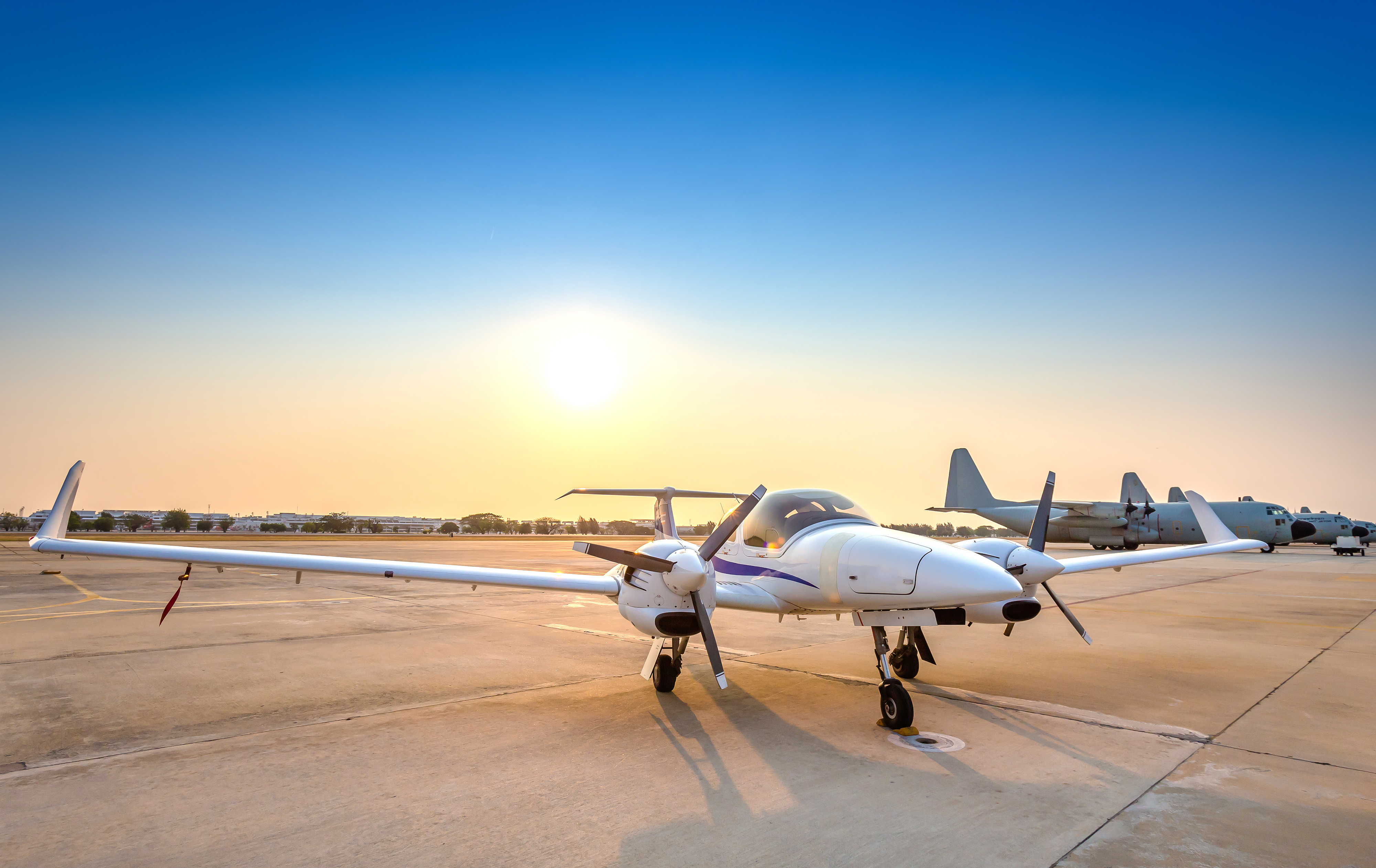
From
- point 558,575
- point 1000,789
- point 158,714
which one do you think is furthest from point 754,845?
point 158,714

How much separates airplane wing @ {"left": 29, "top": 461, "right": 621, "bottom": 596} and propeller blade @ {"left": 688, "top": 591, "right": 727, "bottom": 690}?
102 cm

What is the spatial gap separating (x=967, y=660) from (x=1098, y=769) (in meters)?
5.33

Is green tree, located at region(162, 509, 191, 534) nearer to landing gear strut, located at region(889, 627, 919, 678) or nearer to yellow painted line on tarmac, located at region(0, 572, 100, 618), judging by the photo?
yellow painted line on tarmac, located at region(0, 572, 100, 618)

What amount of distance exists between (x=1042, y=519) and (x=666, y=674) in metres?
5.29

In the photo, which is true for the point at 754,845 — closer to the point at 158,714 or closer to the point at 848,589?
the point at 848,589

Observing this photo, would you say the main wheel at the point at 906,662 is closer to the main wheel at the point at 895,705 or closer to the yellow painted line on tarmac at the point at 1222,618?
the main wheel at the point at 895,705

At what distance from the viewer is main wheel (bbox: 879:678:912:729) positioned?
6660 mm

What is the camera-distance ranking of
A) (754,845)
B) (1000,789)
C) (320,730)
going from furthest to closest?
(320,730), (1000,789), (754,845)

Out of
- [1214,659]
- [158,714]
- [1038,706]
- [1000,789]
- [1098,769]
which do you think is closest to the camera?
[1000,789]

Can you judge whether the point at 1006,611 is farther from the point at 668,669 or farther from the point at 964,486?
the point at 964,486

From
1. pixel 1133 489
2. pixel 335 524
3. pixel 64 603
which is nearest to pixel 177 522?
pixel 335 524

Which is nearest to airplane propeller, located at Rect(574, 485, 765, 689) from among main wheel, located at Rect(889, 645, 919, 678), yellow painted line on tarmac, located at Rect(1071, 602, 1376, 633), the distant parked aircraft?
main wheel, located at Rect(889, 645, 919, 678)

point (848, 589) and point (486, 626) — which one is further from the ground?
point (848, 589)

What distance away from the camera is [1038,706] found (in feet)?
25.5
